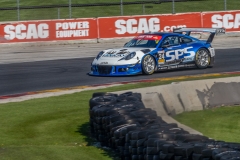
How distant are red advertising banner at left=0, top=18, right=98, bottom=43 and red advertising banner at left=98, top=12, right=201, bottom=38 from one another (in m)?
0.67

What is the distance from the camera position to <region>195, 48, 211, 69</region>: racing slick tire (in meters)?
19.1

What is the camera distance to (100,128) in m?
9.34

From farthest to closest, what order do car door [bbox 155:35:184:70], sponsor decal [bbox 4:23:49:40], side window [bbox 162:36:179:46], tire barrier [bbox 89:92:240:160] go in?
sponsor decal [bbox 4:23:49:40] < side window [bbox 162:36:179:46] < car door [bbox 155:35:184:70] < tire barrier [bbox 89:92:240:160]

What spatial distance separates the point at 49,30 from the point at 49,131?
19.0m

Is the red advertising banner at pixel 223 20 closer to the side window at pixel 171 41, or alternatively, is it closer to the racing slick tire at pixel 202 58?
the racing slick tire at pixel 202 58

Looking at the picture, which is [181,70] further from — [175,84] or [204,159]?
[204,159]

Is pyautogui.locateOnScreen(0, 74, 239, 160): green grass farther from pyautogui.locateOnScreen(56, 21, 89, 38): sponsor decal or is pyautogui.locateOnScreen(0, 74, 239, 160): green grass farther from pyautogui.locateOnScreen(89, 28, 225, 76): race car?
pyautogui.locateOnScreen(56, 21, 89, 38): sponsor decal

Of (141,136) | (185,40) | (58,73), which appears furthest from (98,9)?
(141,136)

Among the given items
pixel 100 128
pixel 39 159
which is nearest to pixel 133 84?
pixel 100 128

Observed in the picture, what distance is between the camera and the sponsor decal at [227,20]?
99.3 ft

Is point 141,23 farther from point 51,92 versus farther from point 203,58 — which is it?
point 51,92

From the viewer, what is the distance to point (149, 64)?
17.9 m

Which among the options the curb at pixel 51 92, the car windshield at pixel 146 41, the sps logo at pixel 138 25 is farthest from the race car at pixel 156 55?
the sps logo at pixel 138 25

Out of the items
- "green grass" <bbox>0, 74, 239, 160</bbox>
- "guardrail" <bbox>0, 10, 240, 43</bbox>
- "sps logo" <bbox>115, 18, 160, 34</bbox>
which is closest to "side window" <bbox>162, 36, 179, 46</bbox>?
"green grass" <bbox>0, 74, 239, 160</bbox>
